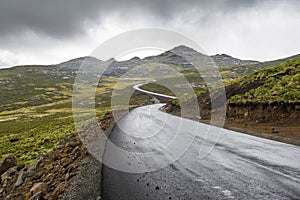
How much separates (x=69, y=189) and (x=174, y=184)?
3.88 m

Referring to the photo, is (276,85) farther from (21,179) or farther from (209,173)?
(21,179)

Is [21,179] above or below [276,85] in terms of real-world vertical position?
below

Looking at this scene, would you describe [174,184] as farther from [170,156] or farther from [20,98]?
[20,98]

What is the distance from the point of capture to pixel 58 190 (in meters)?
10.8

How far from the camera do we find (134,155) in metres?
16.1

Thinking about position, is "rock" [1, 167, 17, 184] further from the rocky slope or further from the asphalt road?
the rocky slope

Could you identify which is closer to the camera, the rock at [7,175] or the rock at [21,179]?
the rock at [21,179]

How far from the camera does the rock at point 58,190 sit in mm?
10285

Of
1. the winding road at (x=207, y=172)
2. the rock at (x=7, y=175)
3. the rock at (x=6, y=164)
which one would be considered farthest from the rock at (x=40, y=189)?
the rock at (x=6, y=164)

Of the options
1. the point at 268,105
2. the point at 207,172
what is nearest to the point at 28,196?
the point at 207,172

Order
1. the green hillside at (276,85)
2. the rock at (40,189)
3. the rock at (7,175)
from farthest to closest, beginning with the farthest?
the green hillside at (276,85), the rock at (7,175), the rock at (40,189)

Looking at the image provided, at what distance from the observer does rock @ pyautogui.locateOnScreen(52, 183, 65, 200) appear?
10285 mm

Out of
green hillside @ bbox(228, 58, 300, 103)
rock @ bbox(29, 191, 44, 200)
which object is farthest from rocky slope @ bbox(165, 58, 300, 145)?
rock @ bbox(29, 191, 44, 200)

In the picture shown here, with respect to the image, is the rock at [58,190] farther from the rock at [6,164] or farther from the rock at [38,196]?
the rock at [6,164]
